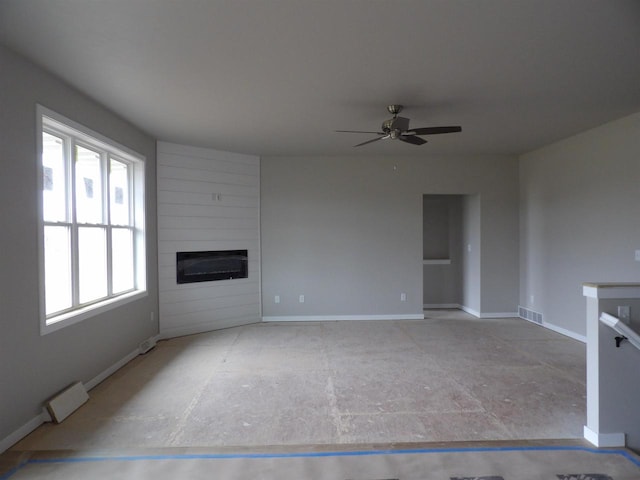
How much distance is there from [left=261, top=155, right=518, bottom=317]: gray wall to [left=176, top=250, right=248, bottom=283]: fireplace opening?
1.46 feet

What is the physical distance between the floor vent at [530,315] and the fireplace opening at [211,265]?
A: 480 centimetres

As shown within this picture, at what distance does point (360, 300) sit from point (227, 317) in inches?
89.6

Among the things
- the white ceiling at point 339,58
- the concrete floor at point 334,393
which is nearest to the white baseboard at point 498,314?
the concrete floor at point 334,393

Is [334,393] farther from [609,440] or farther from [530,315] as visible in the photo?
[530,315]

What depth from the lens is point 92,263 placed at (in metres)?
3.75

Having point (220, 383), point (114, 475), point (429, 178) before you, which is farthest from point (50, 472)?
point (429, 178)

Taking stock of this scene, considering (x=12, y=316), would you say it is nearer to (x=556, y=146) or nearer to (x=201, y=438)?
(x=201, y=438)

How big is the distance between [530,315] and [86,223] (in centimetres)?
651

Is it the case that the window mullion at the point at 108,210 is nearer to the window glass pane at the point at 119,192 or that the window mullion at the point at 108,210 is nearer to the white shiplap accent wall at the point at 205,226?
the window glass pane at the point at 119,192

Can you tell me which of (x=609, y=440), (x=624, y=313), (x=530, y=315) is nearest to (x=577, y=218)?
(x=530, y=315)

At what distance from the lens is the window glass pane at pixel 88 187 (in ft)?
11.6

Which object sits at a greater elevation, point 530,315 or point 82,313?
point 82,313

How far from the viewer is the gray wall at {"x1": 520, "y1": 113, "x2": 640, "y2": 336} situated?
421 cm

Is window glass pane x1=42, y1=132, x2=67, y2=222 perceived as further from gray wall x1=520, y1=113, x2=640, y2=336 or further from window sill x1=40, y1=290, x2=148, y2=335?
gray wall x1=520, y1=113, x2=640, y2=336
